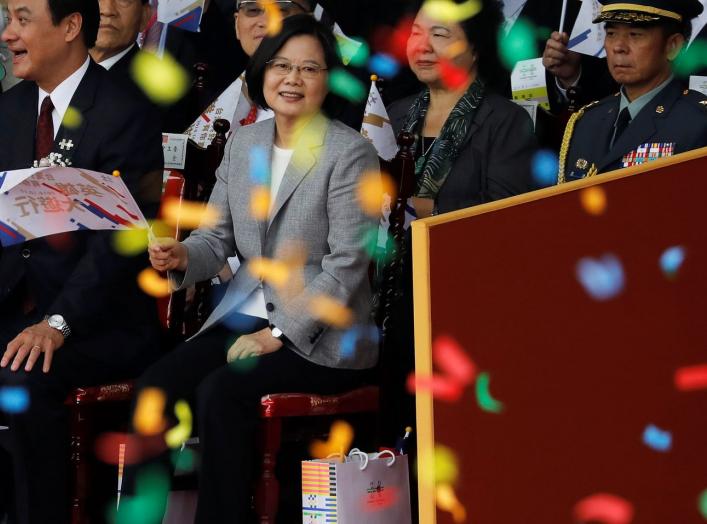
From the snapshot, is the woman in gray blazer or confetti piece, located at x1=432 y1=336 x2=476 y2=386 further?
the woman in gray blazer

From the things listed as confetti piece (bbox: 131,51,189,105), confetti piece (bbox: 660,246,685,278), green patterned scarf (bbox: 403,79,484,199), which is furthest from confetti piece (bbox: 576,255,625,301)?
confetti piece (bbox: 131,51,189,105)

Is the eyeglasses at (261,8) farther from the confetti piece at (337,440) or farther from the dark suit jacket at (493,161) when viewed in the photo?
the confetti piece at (337,440)

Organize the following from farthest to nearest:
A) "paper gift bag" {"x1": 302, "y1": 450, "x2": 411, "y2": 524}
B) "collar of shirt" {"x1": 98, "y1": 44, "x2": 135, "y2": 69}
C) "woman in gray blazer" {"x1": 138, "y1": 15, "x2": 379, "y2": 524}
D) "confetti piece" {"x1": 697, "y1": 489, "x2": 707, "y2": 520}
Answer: "collar of shirt" {"x1": 98, "y1": 44, "x2": 135, "y2": 69}, "woman in gray blazer" {"x1": 138, "y1": 15, "x2": 379, "y2": 524}, "paper gift bag" {"x1": 302, "y1": 450, "x2": 411, "y2": 524}, "confetti piece" {"x1": 697, "y1": 489, "x2": 707, "y2": 520}

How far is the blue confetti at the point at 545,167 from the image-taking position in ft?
8.49

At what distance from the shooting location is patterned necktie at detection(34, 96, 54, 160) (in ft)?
7.93

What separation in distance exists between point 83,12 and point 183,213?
1.60ft

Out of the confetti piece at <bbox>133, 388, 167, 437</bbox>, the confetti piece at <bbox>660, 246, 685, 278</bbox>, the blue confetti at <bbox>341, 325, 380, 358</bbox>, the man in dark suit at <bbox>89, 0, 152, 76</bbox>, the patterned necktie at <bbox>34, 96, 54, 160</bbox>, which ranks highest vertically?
the man in dark suit at <bbox>89, 0, 152, 76</bbox>

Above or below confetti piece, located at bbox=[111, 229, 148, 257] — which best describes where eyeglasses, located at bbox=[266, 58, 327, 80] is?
above

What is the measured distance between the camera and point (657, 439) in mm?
1447

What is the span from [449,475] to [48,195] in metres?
0.99

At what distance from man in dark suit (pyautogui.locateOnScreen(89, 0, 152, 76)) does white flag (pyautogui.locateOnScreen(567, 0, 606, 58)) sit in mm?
1169

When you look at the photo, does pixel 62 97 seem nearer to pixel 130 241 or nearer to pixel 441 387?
pixel 130 241

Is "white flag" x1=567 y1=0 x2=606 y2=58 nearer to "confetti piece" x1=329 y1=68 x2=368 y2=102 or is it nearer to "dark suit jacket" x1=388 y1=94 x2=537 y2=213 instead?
"dark suit jacket" x1=388 y1=94 x2=537 y2=213

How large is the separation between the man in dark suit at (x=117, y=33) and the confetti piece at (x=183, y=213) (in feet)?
2.01
